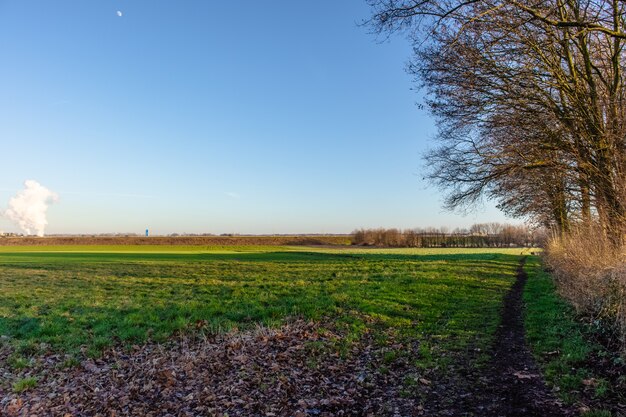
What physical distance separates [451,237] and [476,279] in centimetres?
8497

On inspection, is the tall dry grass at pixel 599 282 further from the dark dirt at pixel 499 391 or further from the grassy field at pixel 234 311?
the grassy field at pixel 234 311

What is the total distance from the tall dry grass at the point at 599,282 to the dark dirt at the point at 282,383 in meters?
1.97

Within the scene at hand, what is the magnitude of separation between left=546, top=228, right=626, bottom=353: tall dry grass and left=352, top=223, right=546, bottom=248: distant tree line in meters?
90.7

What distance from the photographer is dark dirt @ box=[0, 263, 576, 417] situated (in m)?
6.45

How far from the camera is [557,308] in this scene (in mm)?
13398

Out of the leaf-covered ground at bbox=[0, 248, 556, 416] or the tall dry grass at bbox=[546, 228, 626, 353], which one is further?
the tall dry grass at bbox=[546, 228, 626, 353]

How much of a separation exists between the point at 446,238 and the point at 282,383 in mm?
103164

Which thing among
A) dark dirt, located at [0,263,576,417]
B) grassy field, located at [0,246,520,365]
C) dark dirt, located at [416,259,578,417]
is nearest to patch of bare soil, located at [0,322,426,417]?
dark dirt, located at [0,263,576,417]

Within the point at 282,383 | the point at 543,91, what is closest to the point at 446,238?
the point at 543,91

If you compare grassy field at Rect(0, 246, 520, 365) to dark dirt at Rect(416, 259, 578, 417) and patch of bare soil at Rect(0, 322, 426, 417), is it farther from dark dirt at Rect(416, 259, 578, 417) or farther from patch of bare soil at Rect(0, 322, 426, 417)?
patch of bare soil at Rect(0, 322, 426, 417)

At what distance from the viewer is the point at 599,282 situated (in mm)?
10203

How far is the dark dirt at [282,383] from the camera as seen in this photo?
6452 millimetres

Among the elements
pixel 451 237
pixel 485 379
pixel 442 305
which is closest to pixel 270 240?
pixel 451 237

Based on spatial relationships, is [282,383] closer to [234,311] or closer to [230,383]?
[230,383]
